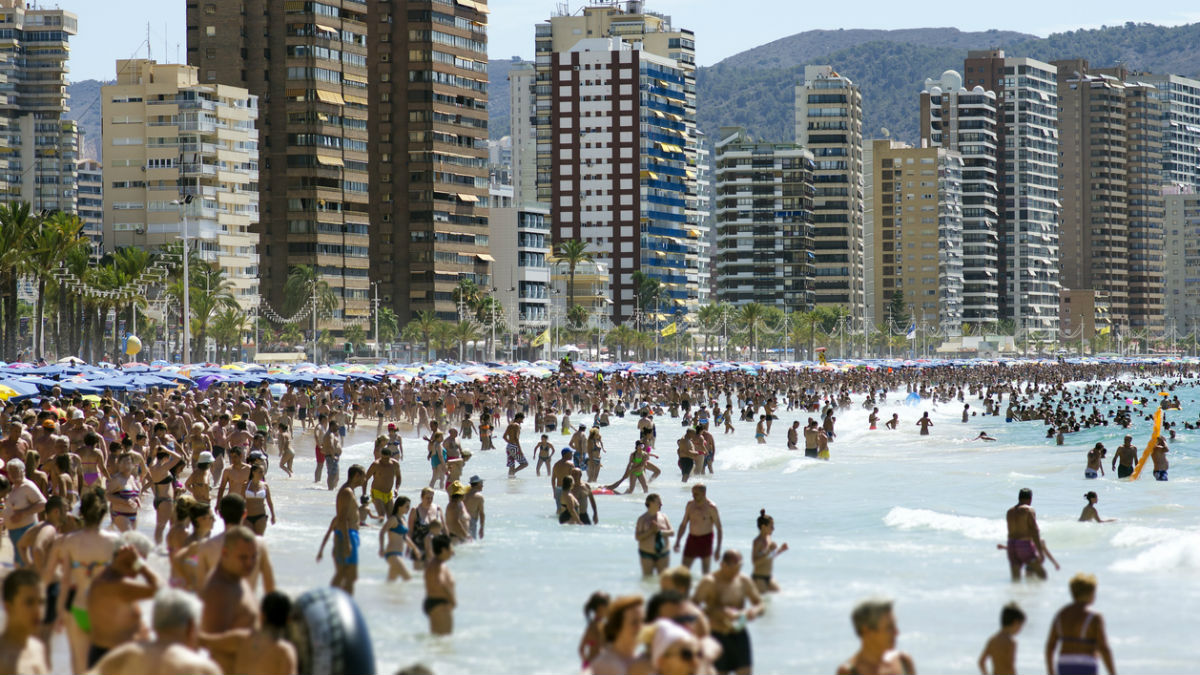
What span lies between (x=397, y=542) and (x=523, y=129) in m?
173

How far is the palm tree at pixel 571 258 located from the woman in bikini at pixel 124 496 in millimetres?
109647

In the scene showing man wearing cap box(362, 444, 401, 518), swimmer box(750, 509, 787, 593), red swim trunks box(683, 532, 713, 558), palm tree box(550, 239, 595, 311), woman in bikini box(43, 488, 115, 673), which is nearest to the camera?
woman in bikini box(43, 488, 115, 673)

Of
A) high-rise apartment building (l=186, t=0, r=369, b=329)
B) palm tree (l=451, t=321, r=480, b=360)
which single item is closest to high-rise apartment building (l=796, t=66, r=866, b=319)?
palm tree (l=451, t=321, r=480, b=360)

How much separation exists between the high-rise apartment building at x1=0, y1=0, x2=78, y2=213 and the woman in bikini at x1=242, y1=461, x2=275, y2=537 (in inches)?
5754

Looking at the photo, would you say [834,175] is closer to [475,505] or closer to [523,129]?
[523,129]

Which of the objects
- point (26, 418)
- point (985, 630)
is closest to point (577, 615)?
point (985, 630)

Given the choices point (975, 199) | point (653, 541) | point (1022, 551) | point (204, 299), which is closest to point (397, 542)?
point (653, 541)

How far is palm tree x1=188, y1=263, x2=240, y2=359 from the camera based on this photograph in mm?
82250

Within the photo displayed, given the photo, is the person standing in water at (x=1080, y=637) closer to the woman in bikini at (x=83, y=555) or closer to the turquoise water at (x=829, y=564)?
the turquoise water at (x=829, y=564)

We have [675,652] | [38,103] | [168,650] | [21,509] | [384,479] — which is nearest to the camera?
[168,650]

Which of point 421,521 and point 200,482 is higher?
point 200,482

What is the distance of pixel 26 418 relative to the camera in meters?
25.4

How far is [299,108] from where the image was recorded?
10756 centimetres

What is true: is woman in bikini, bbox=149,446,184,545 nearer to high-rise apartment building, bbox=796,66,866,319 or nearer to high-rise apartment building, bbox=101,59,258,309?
high-rise apartment building, bbox=101,59,258,309
